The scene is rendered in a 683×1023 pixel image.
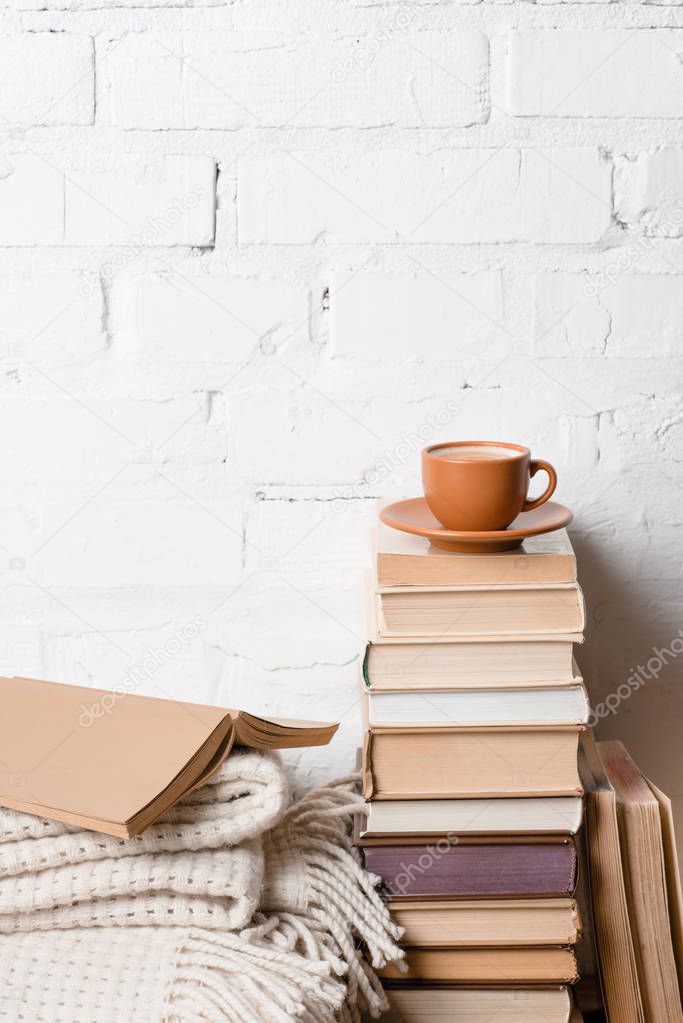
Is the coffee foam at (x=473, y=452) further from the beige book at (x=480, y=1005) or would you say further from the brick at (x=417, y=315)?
the beige book at (x=480, y=1005)

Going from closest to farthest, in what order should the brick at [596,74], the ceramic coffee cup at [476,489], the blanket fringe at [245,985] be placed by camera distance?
1. the blanket fringe at [245,985]
2. the ceramic coffee cup at [476,489]
3. the brick at [596,74]

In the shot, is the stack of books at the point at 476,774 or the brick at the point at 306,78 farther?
the brick at the point at 306,78

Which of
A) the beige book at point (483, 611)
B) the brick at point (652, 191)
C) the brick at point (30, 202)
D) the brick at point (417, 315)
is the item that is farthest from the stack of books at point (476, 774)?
the brick at point (30, 202)

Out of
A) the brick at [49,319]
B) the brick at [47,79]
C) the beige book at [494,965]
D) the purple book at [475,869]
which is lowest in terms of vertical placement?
the beige book at [494,965]

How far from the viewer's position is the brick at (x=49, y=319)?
103cm

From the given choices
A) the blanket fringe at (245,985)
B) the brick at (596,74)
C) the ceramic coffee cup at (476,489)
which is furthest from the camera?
the brick at (596,74)

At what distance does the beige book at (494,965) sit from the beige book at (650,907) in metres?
0.07

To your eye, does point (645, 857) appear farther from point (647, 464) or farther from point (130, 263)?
point (130, 263)

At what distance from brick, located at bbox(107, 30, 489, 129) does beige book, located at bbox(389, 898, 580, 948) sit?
74 cm

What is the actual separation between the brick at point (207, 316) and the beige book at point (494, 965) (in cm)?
61

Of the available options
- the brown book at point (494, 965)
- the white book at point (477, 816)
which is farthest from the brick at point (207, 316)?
the brown book at point (494, 965)

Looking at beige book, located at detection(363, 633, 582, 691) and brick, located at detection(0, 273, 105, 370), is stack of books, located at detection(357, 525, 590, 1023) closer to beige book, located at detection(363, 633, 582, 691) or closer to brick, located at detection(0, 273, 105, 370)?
beige book, located at detection(363, 633, 582, 691)

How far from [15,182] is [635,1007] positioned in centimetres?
98

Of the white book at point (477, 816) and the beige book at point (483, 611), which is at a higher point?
the beige book at point (483, 611)
